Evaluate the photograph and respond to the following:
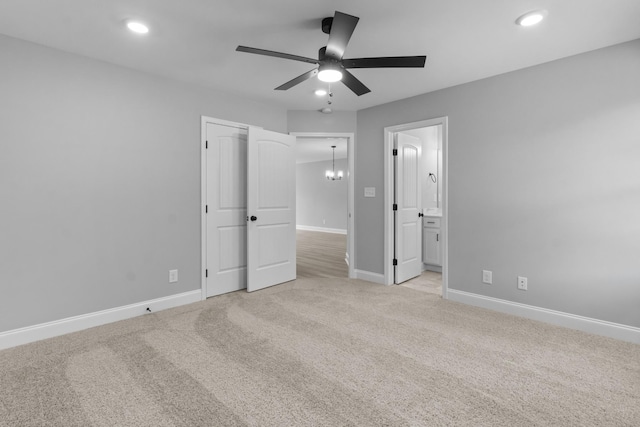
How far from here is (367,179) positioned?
4.52 meters

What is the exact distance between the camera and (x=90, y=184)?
289 cm

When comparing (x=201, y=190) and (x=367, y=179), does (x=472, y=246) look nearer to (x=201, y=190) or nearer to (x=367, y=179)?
(x=367, y=179)

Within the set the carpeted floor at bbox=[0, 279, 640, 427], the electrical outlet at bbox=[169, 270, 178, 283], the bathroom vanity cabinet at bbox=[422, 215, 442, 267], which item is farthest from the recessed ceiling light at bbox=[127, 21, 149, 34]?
the bathroom vanity cabinet at bbox=[422, 215, 442, 267]

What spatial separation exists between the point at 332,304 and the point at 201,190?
195 cm

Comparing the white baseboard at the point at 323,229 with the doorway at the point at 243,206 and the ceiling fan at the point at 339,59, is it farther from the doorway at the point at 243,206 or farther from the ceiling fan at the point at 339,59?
the ceiling fan at the point at 339,59

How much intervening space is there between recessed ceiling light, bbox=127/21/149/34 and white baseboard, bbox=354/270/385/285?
12.0 feet

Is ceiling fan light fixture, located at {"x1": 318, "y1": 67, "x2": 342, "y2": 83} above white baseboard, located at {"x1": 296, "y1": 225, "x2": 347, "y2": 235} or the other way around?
above

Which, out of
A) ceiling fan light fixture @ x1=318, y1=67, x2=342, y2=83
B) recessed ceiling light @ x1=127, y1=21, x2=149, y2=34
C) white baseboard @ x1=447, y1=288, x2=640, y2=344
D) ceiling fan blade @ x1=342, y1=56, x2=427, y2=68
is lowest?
white baseboard @ x1=447, y1=288, x2=640, y2=344

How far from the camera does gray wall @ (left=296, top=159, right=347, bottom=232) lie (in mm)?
10367

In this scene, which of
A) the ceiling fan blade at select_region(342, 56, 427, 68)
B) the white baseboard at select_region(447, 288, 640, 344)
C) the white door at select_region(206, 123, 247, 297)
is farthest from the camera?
the white door at select_region(206, 123, 247, 297)

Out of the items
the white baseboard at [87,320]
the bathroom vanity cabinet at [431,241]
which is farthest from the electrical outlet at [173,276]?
the bathroom vanity cabinet at [431,241]

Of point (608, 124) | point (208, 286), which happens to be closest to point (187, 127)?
point (208, 286)

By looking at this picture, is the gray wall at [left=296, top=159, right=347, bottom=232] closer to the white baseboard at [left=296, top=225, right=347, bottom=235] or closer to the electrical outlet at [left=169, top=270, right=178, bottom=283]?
the white baseboard at [left=296, top=225, right=347, bottom=235]

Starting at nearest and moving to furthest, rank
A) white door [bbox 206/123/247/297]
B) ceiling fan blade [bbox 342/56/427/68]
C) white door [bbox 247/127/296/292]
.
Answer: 1. ceiling fan blade [bbox 342/56/427/68]
2. white door [bbox 206/123/247/297]
3. white door [bbox 247/127/296/292]
